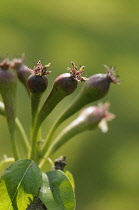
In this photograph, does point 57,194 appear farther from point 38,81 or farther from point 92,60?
point 92,60

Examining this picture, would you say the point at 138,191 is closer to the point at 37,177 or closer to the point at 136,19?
the point at 37,177

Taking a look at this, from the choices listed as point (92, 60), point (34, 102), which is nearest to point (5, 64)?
point (34, 102)

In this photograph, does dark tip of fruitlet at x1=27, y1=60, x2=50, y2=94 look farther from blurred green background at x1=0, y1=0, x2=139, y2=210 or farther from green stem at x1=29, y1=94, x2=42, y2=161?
blurred green background at x1=0, y1=0, x2=139, y2=210

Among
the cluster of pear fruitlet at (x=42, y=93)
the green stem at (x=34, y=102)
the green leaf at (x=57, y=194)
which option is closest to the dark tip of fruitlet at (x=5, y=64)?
the cluster of pear fruitlet at (x=42, y=93)

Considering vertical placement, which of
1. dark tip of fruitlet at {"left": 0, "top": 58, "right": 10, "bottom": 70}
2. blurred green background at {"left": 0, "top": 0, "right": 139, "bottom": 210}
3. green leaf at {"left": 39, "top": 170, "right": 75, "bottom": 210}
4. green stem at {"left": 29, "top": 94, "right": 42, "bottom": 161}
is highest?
blurred green background at {"left": 0, "top": 0, "right": 139, "bottom": 210}

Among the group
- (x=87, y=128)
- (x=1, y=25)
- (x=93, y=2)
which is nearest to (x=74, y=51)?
(x=1, y=25)

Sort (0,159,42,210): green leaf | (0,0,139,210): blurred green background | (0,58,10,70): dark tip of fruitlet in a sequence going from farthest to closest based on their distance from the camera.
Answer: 1. (0,0,139,210): blurred green background
2. (0,58,10,70): dark tip of fruitlet
3. (0,159,42,210): green leaf

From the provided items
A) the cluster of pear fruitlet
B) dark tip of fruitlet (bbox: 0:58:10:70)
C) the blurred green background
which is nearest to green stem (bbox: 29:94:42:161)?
the cluster of pear fruitlet
